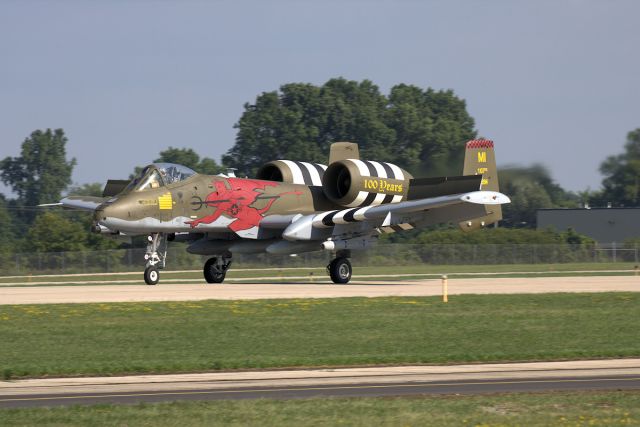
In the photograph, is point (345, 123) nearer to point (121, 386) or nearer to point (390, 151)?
point (390, 151)

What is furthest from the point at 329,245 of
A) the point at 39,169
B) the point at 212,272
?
the point at 39,169

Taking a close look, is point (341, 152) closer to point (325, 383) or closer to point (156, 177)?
point (156, 177)

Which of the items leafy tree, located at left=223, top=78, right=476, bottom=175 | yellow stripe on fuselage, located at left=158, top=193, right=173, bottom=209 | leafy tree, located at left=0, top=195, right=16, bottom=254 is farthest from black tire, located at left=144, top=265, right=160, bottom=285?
leafy tree, located at left=223, top=78, right=476, bottom=175

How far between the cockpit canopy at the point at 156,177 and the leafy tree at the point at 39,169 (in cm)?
8679

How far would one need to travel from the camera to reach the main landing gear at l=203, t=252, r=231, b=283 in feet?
110

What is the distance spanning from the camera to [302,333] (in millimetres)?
20125

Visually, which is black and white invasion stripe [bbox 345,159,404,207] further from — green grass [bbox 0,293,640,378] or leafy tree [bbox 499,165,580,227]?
leafy tree [bbox 499,165,580,227]

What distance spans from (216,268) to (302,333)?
13.9m

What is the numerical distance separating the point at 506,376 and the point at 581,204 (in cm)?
9292

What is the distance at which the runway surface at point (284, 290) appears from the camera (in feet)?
88.1

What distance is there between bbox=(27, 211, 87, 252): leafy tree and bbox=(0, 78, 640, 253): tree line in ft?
56.8

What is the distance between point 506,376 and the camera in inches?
587

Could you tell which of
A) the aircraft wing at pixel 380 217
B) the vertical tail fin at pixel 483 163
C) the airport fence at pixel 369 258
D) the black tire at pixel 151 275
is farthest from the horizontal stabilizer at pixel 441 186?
the airport fence at pixel 369 258

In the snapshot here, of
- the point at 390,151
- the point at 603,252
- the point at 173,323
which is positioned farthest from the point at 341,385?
the point at 390,151
